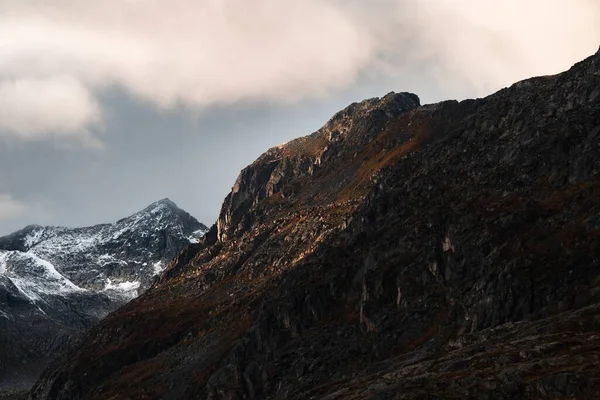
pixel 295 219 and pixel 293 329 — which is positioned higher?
pixel 295 219

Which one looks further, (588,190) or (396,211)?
(396,211)

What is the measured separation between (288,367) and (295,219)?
101437 mm

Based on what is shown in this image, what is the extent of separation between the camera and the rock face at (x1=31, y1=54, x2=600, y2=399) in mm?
57594

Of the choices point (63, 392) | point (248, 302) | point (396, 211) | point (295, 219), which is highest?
point (295, 219)

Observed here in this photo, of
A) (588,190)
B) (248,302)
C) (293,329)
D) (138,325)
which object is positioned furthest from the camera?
(138,325)

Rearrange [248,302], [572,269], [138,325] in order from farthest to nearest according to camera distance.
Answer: [138,325] → [248,302] → [572,269]

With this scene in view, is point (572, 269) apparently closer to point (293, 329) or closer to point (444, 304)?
point (444, 304)

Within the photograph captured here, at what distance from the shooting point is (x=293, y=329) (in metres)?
110

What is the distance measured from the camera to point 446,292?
86938 millimetres

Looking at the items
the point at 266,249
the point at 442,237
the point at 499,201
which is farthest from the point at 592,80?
the point at 266,249

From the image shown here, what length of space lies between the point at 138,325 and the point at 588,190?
138 metres

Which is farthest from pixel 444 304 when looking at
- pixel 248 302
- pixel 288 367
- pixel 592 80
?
pixel 248 302

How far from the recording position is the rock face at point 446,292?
57594mm

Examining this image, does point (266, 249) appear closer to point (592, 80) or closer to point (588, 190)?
point (592, 80)
